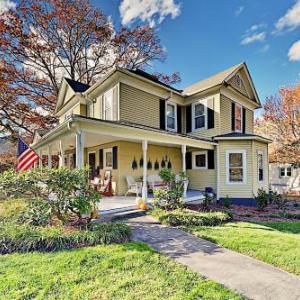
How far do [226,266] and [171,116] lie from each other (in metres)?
10.5

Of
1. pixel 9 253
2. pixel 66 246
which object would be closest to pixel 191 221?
pixel 66 246

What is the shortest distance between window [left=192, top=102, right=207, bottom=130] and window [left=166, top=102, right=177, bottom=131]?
4.07 feet

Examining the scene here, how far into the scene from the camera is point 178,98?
1420 centimetres

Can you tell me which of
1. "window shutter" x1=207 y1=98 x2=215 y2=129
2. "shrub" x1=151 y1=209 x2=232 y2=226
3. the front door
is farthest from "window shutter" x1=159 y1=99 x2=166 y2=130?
"shrub" x1=151 y1=209 x2=232 y2=226

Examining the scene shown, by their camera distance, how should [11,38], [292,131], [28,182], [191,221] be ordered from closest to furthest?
[28,182]
[191,221]
[11,38]
[292,131]

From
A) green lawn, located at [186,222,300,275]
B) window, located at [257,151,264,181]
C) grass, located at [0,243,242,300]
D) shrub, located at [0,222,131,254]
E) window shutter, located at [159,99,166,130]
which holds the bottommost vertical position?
green lawn, located at [186,222,300,275]

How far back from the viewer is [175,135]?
10219mm

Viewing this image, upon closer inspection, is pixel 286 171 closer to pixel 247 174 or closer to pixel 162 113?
pixel 247 174

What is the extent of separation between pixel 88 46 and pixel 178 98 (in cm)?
1230

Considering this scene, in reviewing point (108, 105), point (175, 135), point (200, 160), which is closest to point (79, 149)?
point (175, 135)

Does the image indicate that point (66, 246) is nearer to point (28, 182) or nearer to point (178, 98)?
point (28, 182)

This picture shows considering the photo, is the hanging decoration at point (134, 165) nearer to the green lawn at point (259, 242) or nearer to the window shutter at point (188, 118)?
the window shutter at point (188, 118)

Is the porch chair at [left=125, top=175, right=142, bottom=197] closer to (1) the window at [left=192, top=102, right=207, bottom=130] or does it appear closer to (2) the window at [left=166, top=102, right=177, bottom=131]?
(2) the window at [left=166, top=102, right=177, bottom=131]

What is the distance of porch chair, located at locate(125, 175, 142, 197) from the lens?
1047 cm
